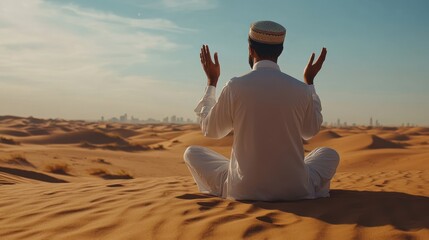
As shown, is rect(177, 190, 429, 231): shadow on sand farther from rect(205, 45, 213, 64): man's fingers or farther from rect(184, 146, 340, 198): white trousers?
rect(205, 45, 213, 64): man's fingers

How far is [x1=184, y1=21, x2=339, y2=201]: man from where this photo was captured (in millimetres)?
3793

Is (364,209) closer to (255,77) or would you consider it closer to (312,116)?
(312,116)

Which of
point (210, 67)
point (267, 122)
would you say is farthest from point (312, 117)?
point (210, 67)

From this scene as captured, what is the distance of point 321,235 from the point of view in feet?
10.5

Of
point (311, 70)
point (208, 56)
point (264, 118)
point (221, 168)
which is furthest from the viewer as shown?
point (221, 168)

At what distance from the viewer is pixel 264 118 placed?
3809 millimetres

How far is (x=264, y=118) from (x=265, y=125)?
61 millimetres

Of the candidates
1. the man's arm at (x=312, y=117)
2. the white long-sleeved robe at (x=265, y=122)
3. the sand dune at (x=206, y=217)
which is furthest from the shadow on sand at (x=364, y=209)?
the man's arm at (x=312, y=117)

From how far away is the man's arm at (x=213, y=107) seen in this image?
12.7 ft

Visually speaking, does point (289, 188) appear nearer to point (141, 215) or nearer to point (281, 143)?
point (281, 143)

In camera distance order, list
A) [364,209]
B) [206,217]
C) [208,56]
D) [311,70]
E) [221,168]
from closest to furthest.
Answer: [206,217], [364,209], [208,56], [311,70], [221,168]

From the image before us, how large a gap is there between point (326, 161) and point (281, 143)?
0.90 metres

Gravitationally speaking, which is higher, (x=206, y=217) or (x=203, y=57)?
(x=203, y=57)

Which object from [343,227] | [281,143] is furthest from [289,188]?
[343,227]
